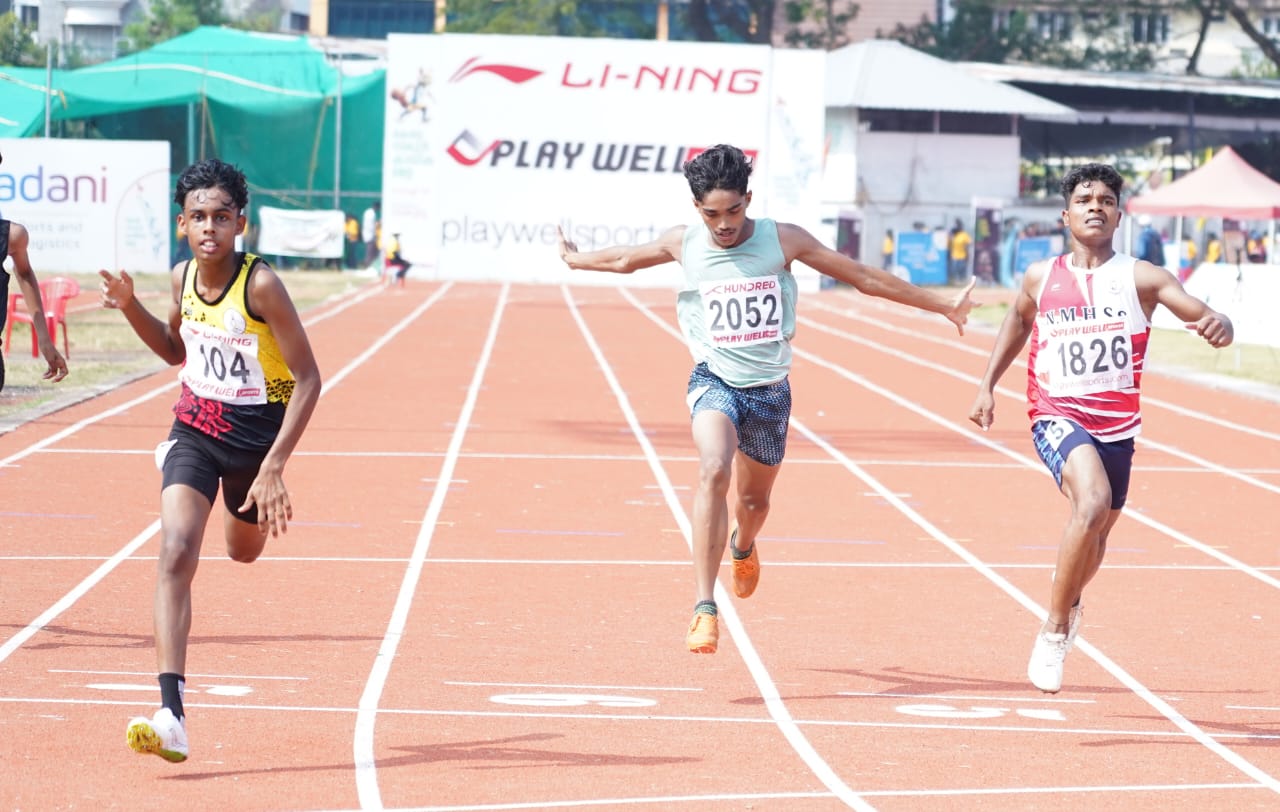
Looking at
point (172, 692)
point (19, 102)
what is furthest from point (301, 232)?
point (172, 692)

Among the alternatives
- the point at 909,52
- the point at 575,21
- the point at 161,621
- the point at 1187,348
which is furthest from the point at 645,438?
the point at 575,21

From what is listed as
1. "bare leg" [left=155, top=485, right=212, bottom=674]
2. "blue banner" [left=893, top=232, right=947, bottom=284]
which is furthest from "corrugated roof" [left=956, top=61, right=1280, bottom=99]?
"bare leg" [left=155, top=485, right=212, bottom=674]

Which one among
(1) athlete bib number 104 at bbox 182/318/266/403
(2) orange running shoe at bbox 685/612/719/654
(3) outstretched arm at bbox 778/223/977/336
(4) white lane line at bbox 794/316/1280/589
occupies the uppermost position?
(3) outstretched arm at bbox 778/223/977/336

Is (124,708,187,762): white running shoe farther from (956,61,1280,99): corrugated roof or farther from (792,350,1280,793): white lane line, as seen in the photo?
(956,61,1280,99): corrugated roof

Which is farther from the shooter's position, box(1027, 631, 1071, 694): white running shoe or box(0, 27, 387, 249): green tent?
box(0, 27, 387, 249): green tent

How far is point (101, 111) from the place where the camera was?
42.4m

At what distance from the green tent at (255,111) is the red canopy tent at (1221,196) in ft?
Answer: 61.5

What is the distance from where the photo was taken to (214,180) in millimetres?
5945

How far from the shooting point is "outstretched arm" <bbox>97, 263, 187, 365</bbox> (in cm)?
580

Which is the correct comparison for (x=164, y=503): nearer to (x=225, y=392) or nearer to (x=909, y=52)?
(x=225, y=392)

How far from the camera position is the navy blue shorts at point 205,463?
233 inches

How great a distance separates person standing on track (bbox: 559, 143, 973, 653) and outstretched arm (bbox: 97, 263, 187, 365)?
1660 mm

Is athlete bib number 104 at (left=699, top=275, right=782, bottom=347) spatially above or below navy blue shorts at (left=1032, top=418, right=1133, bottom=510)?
above

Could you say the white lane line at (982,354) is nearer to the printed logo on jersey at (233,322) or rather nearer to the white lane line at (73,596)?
the white lane line at (73,596)
